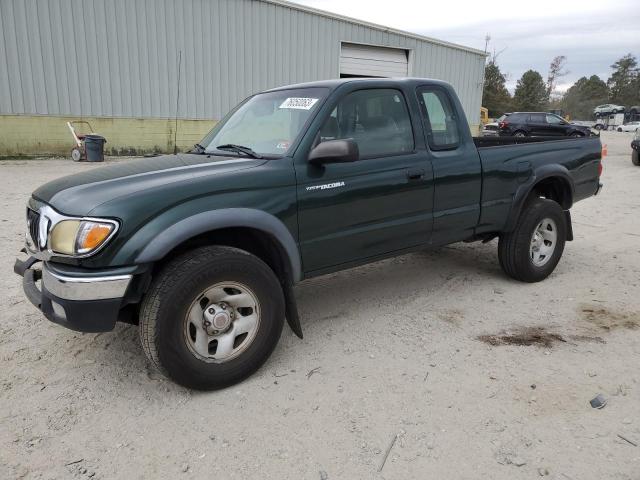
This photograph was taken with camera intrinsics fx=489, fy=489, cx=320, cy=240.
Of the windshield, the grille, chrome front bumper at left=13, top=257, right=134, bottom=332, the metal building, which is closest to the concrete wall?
the metal building

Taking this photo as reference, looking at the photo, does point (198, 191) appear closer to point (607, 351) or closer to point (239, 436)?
point (239, 436)

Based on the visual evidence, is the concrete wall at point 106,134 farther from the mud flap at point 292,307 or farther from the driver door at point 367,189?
the mud flap at point 292,307

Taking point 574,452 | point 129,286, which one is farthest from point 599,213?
point 129,286

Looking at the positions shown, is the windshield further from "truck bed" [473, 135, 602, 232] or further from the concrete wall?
the concrete wall

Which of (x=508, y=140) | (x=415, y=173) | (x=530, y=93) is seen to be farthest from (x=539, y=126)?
(x=530, y=93)

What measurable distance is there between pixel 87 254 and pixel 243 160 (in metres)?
1.16

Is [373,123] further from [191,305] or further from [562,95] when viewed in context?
[562,95]

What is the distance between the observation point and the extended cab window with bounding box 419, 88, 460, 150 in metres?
3.88

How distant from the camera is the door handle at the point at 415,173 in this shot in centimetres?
366

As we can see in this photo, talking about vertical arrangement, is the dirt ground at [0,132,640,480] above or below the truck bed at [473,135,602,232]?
below

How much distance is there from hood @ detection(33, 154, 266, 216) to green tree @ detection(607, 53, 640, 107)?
3965 inches

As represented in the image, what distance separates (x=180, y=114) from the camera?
16.0 metres

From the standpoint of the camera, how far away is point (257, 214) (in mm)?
2941

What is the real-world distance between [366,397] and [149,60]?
1490 cm
